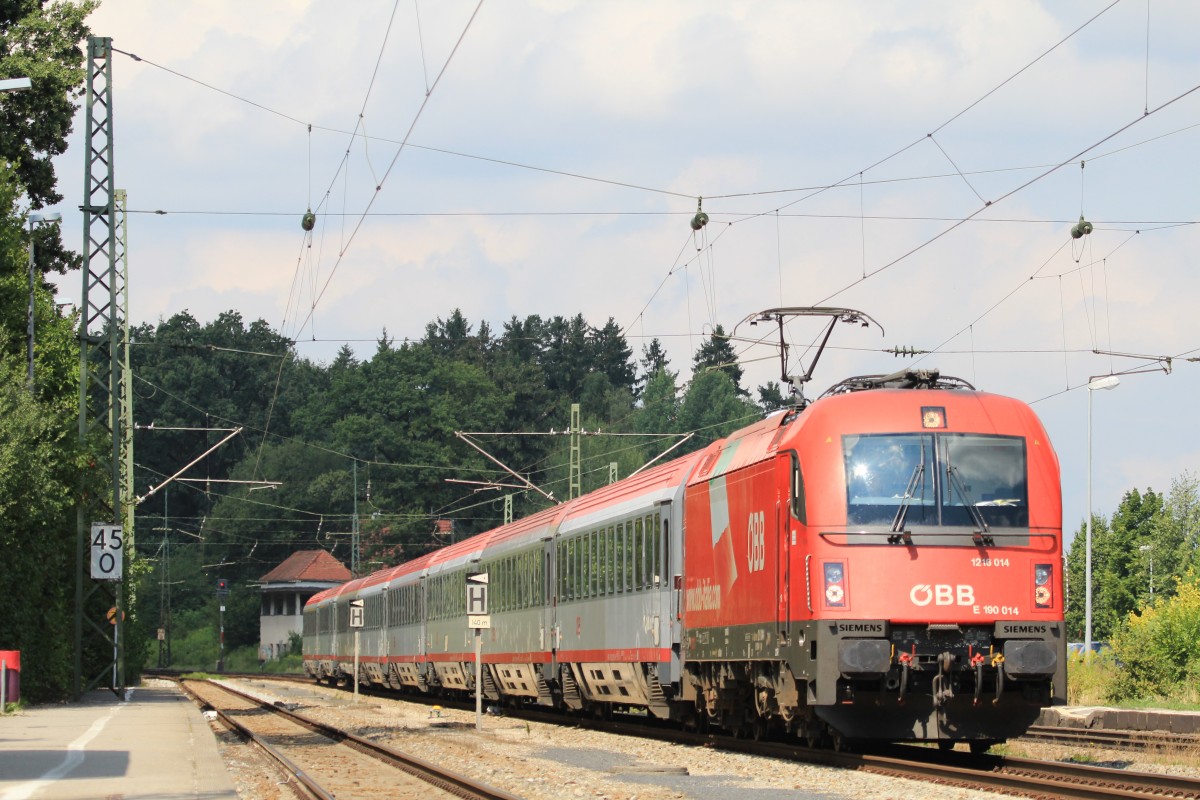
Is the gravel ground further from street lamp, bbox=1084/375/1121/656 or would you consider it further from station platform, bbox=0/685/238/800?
street lamp, bbox=1084/375/1121/656

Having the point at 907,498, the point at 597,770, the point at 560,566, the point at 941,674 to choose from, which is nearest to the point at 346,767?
the point at 597,770

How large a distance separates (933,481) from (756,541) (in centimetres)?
233

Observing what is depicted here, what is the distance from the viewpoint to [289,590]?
111 meters

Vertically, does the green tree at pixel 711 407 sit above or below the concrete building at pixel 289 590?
above

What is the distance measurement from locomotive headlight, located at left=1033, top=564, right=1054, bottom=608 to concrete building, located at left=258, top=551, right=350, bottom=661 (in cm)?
9598

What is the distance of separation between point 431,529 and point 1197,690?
79.4 m

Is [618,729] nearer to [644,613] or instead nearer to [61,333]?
[644,613]

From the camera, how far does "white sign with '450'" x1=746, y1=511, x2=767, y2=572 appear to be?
57.1 feet

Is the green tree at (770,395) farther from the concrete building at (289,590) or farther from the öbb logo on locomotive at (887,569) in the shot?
the öbb logo on locomotive at (887,569)

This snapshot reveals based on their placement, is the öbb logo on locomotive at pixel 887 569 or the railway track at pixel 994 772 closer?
the railway track at pixel 994 772

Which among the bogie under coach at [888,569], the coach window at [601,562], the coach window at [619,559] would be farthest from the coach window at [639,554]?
the bogie under coach at [888,569]

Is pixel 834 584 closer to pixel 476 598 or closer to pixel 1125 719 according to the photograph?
pixel 1125 719

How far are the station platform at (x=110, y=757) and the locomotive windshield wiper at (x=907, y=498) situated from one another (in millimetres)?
6494

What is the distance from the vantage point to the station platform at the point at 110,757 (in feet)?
47.0
